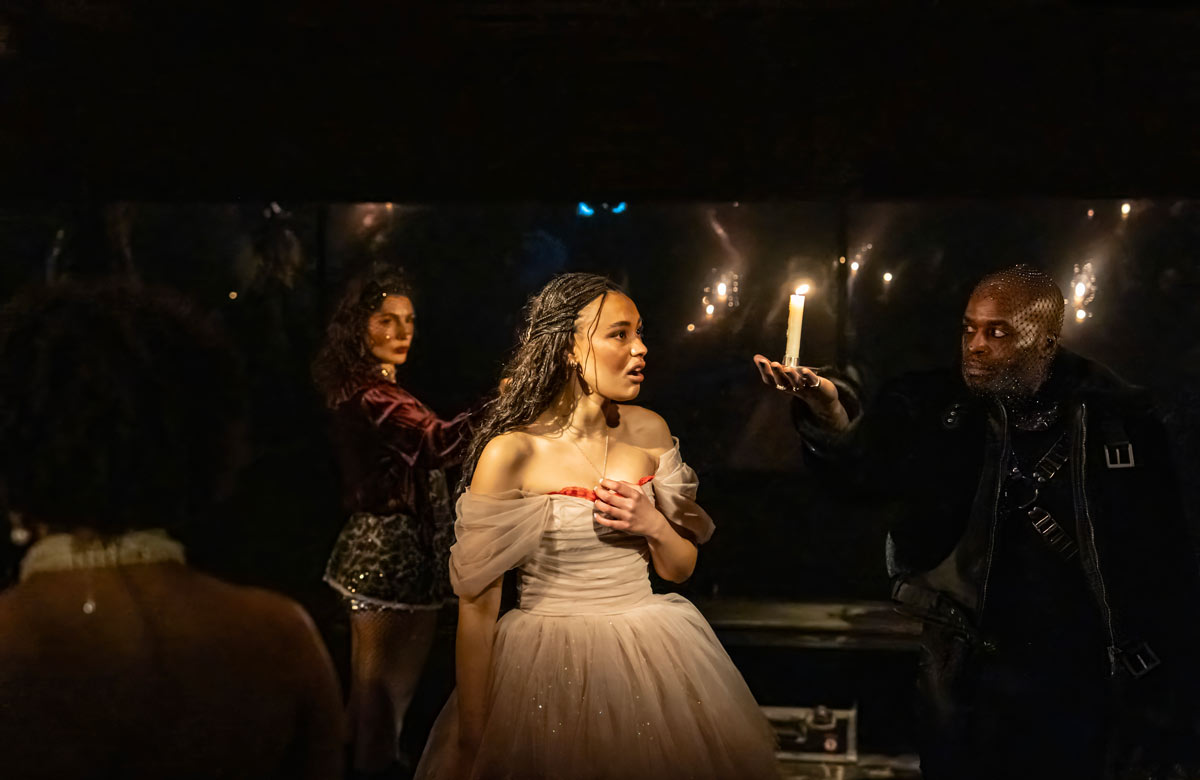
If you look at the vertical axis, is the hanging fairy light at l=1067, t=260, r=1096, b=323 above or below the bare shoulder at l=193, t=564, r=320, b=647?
above

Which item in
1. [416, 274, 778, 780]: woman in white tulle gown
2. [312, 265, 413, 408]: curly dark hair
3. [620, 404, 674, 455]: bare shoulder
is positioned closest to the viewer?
[416, 274, 778, 780]: woman in white tulle gown

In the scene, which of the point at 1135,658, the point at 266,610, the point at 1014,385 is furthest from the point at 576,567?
the point at 1135,658

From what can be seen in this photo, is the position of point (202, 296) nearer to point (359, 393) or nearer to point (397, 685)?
point (359, 393)

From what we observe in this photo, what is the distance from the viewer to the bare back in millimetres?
2717

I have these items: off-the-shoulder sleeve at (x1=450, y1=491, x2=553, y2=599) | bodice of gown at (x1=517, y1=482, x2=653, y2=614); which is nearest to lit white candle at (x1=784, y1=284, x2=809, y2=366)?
bodice of gown at (x1=517, y1=482, x2=653, y2=614)

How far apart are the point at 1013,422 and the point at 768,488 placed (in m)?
0.67

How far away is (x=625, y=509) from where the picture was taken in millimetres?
2424

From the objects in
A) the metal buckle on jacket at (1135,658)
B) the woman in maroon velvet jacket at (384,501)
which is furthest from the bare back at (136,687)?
the metal buckle on jacket at (1135,658)

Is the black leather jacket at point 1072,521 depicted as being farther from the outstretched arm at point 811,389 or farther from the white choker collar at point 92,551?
the white choker collar at point 92,551

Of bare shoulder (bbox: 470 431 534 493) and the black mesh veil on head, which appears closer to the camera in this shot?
bare shoulder (bbox: 470 431 534 493)

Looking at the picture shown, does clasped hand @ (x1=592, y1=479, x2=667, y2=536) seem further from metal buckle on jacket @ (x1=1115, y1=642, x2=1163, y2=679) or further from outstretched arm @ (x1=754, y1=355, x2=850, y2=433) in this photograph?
metal buckle on jacket @ (x1=1115, y1=642, x2=1163, y2=679)

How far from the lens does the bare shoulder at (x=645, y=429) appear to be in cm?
265

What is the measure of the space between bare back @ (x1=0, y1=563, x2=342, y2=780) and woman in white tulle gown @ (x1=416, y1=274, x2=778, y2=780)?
1.62 feet

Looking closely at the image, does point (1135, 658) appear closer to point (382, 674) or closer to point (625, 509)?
point (625, 509)
